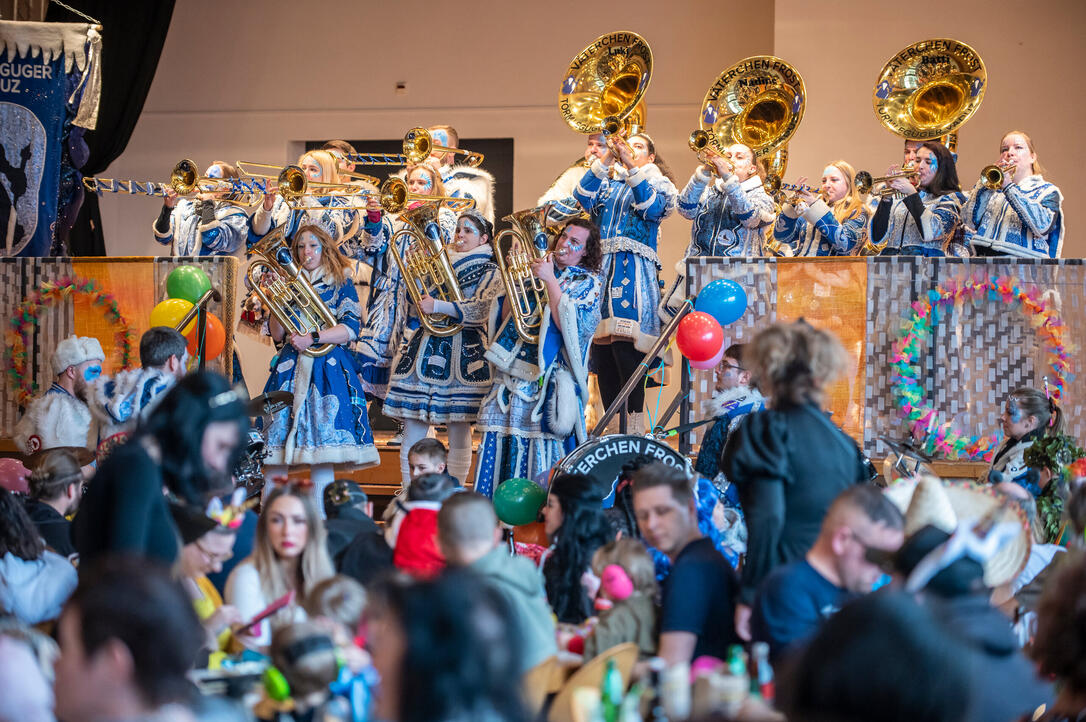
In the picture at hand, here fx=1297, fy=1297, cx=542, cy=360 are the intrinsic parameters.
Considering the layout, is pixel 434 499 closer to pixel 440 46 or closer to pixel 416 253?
pixel 416 253

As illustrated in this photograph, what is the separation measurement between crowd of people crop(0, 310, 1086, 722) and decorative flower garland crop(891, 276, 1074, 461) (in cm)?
166

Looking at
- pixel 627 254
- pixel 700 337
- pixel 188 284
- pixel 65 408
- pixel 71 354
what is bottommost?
pixel 65 408

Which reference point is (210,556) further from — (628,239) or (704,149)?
(704,149)

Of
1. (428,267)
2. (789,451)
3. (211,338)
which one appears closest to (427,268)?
(428,267)

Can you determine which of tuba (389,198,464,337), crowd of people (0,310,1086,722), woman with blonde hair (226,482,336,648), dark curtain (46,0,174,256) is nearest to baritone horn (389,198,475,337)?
tuba (389,198,464,337)

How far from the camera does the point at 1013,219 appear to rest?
655cm

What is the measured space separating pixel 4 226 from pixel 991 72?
7.22 m

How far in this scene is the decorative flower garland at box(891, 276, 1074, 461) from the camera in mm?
6250

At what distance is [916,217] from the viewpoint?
6.79m

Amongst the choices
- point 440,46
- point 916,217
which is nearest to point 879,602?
point 916,217

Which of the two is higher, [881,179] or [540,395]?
[881,179]

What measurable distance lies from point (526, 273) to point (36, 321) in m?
2.81

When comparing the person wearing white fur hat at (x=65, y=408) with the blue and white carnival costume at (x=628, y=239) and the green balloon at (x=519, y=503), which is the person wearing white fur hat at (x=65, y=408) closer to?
the green balloon at (x=519, y=503)

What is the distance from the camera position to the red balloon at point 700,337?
591 centimetres
